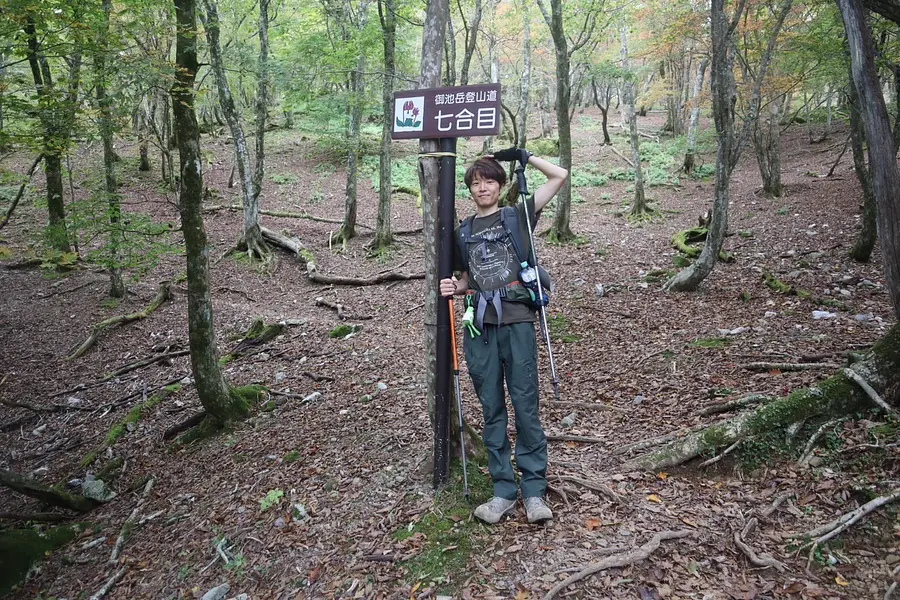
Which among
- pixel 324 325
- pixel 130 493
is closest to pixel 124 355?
pixel 324 325

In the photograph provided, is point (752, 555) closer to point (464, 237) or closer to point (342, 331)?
point (464, 237)

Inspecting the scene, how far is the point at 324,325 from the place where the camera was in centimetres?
1020

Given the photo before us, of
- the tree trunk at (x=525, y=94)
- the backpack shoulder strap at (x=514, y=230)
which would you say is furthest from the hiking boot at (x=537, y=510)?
the tree trunk at (x=525, y=94)

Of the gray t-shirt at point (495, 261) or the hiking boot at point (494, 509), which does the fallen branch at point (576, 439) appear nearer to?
the hiking boot at point (494, 509)

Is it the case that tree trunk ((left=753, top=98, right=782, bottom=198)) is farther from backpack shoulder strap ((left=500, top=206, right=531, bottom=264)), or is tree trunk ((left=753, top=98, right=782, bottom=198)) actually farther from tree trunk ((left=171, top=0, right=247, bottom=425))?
tree trunk ((left=171, top=0, right=247, bottom=425))

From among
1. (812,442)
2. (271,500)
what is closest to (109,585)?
(271,500)

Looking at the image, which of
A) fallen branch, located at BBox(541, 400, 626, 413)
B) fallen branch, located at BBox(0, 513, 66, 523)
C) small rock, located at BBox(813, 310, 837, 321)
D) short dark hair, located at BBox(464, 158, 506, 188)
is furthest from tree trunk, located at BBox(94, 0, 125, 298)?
small rock, located at BBox(813, 310, 837, 321)

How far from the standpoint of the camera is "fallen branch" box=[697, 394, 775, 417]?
4477mm

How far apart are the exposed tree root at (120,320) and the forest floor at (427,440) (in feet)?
0.63

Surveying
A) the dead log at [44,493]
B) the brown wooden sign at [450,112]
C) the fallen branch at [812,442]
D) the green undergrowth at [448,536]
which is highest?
the brown wooden sign at [450,112]

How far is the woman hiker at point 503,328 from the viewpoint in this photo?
3.56 metres

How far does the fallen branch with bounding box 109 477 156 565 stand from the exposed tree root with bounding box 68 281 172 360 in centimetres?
561

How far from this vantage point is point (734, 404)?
15.0ft

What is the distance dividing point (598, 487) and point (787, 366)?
2.54 meters
